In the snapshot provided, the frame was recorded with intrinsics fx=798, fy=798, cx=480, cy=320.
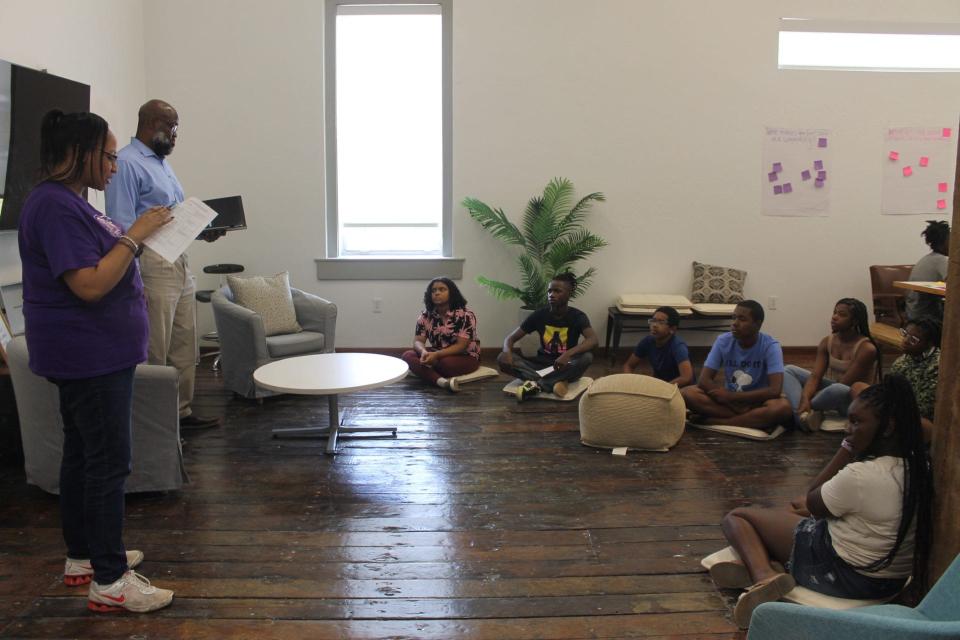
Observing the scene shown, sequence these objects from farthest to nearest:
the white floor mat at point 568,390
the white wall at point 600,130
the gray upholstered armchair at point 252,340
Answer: the white wall at point 600,130
the white floor mat at point 568,390
the gray upholstered armchair at point 252,340

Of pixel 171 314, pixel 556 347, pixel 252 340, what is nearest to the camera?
pixel 171 314

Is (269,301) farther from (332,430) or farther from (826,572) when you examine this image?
(826,572)

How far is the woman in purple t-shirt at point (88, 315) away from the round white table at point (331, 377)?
1440 mm

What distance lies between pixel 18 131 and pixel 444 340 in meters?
2.92

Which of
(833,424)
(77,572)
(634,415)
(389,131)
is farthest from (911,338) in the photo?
(389,131)

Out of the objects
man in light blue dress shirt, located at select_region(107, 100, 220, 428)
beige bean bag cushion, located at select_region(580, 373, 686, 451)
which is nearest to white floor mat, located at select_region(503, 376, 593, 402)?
beige bean bag cushion, located at select_region(580, 373, 686, 451)

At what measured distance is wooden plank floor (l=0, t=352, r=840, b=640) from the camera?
257cm

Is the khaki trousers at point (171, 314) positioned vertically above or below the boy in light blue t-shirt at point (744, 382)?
above

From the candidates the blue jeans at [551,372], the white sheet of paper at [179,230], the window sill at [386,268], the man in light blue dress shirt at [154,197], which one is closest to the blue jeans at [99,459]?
the white sheet of paper at [179,230]

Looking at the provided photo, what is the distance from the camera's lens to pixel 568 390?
5426mm

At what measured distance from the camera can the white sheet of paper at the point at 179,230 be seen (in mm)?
2582

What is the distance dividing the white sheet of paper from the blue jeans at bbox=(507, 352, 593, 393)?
3.02 meters

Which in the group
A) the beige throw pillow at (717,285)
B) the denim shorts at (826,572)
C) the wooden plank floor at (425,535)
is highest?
the beige throw pillow at (717,285)

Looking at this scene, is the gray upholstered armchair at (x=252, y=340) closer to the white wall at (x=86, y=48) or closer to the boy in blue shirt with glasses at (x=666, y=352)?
the white wall at (x=86, y=48)
